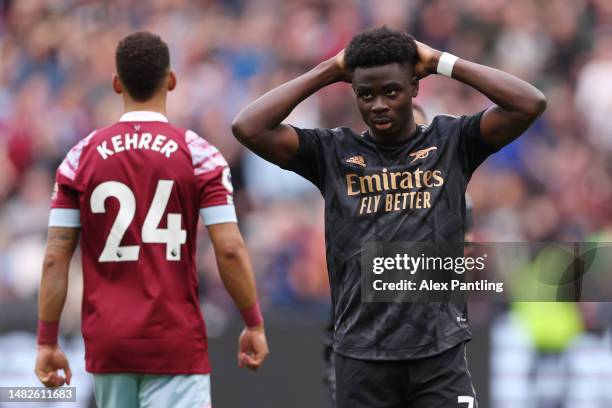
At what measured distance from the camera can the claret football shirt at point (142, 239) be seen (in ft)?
17.8

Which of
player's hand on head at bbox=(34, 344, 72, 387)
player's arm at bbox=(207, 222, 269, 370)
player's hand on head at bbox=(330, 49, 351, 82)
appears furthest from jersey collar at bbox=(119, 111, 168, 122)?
A: player's hand on head at bbox=(34, 344, 72, 387)

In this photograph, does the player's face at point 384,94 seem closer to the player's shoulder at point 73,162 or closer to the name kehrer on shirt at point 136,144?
the name kehrer on shirt at point 136,144

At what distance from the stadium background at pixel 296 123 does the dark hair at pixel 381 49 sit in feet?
13.4

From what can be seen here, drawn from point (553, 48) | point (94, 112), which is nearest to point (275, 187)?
point (94, 112)

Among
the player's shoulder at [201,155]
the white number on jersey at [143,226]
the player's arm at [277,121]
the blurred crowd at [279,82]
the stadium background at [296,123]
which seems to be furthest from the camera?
the blurred crowd at [279,82]

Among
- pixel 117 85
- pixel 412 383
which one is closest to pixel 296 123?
pixel 117 85

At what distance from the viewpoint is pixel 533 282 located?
7129 mm

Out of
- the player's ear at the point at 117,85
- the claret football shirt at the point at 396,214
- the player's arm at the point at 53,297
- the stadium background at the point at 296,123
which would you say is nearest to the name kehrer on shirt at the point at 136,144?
the player's ear at the point at 117,85

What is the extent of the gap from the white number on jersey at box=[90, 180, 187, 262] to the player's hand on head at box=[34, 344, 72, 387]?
539 mm

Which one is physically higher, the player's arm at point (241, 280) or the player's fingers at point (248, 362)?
the player's arm at point (241, 280)

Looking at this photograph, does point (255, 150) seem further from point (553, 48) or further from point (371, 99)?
point (553, 48)

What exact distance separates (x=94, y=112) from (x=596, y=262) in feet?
22.2

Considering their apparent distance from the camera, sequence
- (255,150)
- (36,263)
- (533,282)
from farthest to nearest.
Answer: (36,263)
(533,282)
(255,150)

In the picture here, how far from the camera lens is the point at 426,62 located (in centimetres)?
518
